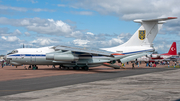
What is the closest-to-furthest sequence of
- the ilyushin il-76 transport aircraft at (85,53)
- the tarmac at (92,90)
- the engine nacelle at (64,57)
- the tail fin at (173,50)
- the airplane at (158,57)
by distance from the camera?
the tarmac at (92,90)
the engine nacelle at (64,57)
the ilyushin il-76 transport aircraft at (85,53)
the airplane at (158,57)
the tail fin at (173,50)

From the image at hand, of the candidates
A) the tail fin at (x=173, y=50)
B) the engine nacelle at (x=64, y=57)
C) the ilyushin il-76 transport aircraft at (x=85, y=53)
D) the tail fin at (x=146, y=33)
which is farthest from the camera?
the tail fin at (x=173, y=50)

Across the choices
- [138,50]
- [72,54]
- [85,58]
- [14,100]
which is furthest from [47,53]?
[14,100]

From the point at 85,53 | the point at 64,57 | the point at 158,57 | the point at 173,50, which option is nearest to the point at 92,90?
the point at 64,57

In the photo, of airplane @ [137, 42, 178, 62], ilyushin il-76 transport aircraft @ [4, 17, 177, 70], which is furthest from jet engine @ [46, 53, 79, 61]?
airplane @ [137, 42, 178, 62]

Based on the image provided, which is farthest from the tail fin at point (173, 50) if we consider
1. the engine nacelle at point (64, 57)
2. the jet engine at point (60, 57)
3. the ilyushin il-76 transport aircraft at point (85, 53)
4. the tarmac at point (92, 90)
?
the tarmac at point (92, 90)

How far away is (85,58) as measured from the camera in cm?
2716

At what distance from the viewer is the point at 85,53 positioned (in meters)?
26.8

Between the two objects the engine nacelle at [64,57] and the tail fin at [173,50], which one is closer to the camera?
the engine nacelle at [64,57]

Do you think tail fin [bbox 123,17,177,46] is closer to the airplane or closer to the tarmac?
the tarmac

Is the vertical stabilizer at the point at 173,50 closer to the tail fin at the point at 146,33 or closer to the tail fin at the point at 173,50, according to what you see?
the tail fin at the point at 173,50

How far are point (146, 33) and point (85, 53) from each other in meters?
10.2

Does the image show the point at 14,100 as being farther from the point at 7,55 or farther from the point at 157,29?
the point at 157,29

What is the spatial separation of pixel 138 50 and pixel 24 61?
1659 cm

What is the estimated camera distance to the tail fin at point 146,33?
29.2 metres
